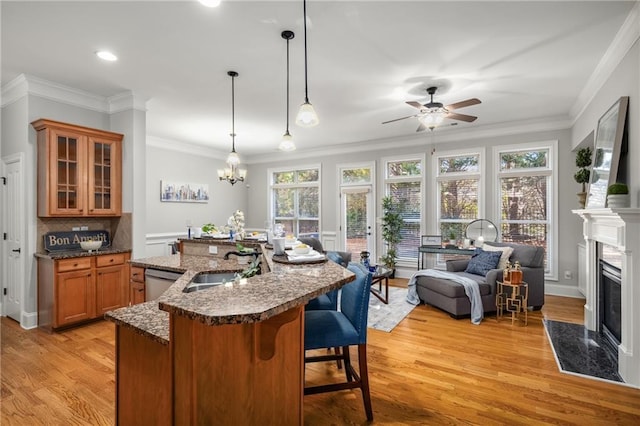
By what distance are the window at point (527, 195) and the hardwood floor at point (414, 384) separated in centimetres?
233

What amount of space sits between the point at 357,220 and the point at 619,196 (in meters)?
4.68

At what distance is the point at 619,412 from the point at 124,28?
15.4ft

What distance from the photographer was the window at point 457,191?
5.74 meters

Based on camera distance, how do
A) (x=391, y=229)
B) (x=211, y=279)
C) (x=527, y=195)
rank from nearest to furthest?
(x=211, y=279), (x=527, y=195), (x=391, y=229)

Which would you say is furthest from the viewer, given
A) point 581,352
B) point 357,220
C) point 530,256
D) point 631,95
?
point 357,220

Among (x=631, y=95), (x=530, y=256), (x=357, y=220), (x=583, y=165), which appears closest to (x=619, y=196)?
(x=631, y=95)

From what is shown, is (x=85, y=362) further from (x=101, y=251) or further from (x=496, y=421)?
(x=496, y=421)

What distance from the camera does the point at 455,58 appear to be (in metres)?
3.11

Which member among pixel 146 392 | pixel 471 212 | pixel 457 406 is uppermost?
pixel 471 212

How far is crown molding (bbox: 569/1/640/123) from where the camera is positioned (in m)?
2.46

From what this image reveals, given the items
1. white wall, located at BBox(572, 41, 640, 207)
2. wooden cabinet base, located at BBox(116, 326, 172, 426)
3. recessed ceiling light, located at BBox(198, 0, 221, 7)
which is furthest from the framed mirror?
wooden cabinet base, located at BBox(116, 326, 172, 426)

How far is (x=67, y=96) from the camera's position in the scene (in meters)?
3.87

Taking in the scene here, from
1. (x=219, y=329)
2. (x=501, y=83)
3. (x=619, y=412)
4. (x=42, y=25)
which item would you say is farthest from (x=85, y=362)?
(x=501, y=83)

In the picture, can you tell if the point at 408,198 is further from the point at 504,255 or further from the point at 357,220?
the point at 504,255
